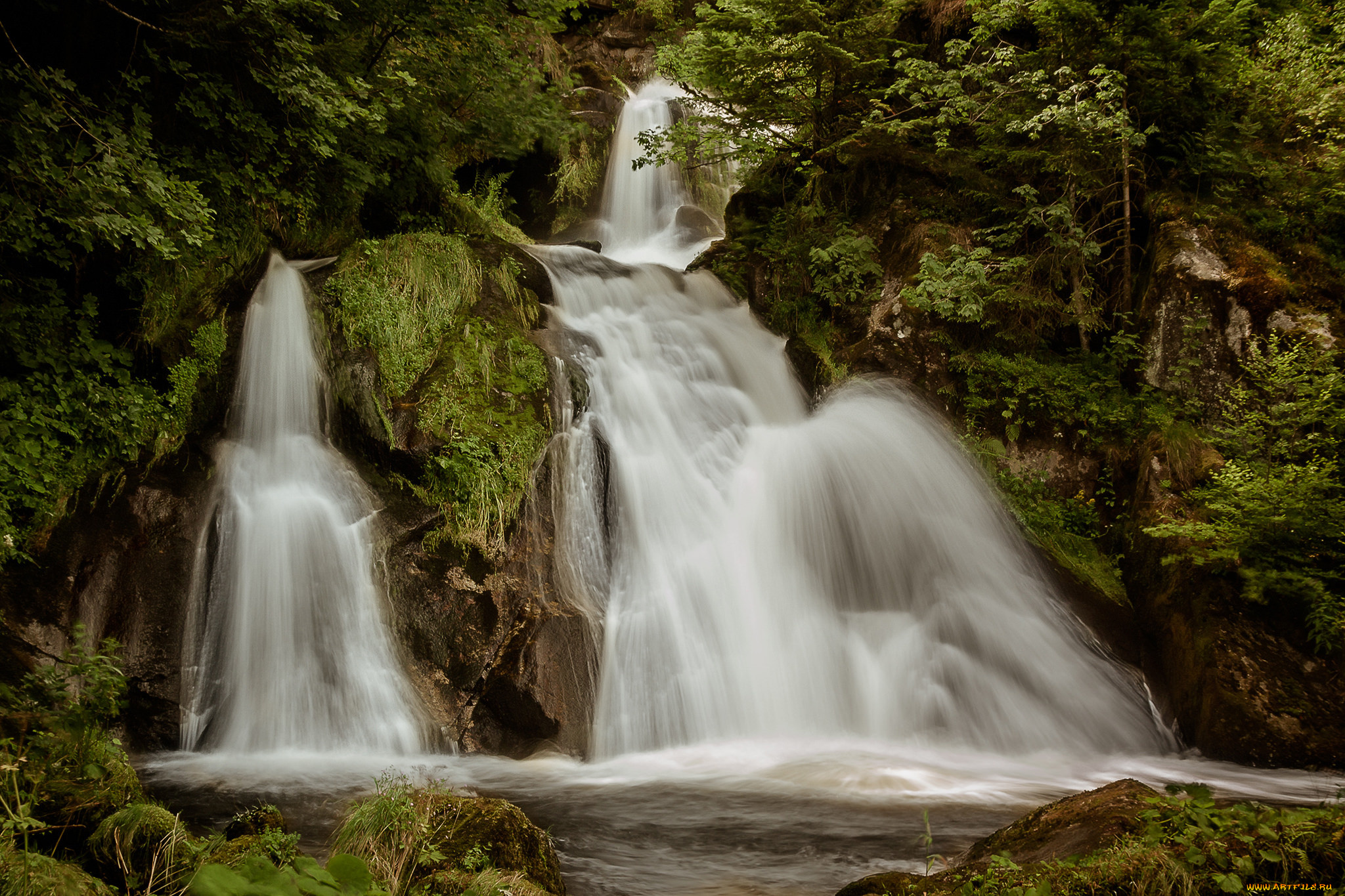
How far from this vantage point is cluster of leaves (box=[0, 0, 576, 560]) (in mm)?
5301

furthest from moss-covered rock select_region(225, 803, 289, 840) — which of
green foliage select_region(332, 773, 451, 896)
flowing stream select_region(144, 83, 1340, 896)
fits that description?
flowing stream select_region(144, 83, 1340, 896)

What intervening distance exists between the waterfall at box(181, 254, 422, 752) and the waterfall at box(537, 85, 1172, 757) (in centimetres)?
191

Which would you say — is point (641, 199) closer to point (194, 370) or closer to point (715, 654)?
point (194, 370)

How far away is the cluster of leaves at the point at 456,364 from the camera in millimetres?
6969

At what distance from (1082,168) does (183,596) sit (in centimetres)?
1091

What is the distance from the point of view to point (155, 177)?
531 centimetres

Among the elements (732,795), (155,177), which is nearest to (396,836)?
(732,795)

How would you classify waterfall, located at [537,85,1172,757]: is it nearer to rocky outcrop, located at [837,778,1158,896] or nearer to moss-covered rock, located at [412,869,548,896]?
rocky outcrop, located at [837,778,1158,896]

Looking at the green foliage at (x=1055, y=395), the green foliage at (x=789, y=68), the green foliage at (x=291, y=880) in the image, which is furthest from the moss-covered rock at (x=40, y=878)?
the green foliage at (x=789, y=68)

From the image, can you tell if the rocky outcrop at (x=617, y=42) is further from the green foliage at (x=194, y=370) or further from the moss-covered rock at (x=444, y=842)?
the moss-covered rock at (x=444, y=842)

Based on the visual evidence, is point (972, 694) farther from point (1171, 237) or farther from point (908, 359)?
point (1171, 237)

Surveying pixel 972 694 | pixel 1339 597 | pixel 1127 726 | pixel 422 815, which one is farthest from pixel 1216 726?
pixel 422 815

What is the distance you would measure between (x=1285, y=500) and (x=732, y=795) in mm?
5191

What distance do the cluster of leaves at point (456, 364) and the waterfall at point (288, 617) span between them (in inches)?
32.2
